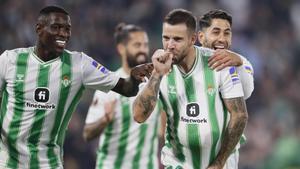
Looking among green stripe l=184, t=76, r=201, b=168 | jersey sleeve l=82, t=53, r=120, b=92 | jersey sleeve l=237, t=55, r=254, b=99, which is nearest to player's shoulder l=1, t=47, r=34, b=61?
jersey sleeve l=82, t=53, r=120, b=92

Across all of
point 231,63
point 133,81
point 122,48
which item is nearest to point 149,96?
point 133,81

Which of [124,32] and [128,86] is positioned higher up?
[124,32]

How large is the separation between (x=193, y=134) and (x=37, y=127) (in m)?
1.21

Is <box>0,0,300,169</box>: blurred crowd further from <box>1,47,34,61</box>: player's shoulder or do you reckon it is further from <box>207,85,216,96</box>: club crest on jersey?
<box>207,85,216,96</box>: club crest on jersey

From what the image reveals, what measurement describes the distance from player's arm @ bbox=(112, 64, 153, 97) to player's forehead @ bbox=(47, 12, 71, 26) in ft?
2.14

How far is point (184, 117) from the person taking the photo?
7.07 metres

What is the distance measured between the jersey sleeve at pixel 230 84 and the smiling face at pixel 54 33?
1265mm

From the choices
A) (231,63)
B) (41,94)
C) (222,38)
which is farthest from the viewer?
(222,38)

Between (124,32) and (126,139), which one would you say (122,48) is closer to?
(124,32)

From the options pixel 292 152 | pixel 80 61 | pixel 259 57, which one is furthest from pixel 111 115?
pixel 259 57

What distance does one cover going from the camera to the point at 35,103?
282 inches

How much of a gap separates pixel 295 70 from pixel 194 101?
8.26m

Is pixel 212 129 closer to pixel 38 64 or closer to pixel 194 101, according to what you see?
pixel 194 101

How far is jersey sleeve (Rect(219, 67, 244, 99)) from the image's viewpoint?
6.93 meters
